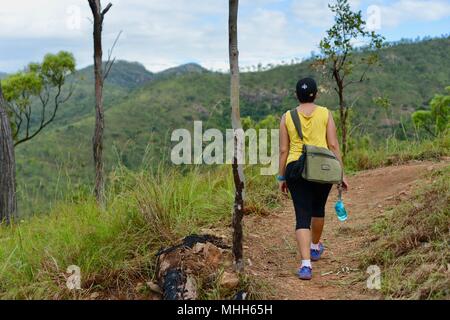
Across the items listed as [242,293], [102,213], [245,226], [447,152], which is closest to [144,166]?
[102,213]

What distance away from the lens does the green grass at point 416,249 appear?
3.04 meters

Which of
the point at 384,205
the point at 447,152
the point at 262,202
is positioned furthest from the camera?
the point at 447,152

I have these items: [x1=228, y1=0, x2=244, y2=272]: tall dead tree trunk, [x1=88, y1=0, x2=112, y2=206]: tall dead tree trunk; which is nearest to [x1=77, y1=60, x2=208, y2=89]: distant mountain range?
[x1=88, y1=0, x2=112, y2=206]: tall dead tree trunk

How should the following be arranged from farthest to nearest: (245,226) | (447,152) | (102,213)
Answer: (447,152), (245,226), (102,213)

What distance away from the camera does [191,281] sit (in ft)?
10.5

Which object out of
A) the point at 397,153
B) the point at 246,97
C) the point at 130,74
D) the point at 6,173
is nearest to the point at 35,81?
the point at 6,173

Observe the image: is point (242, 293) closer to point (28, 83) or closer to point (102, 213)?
point (102, 213)

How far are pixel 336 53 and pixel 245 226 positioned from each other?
4.51 metres

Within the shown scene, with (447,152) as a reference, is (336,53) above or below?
above

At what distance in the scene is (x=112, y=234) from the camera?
383 centimetres

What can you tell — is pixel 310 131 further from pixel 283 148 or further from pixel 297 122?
pixel 283 148
